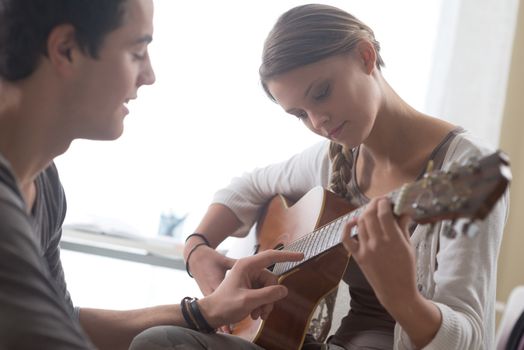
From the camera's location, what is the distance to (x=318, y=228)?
1473mm

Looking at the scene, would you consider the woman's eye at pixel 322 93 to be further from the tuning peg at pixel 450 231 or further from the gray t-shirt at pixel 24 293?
the gray t-shirt at pixel 24 293

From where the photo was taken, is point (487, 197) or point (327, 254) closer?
point (487, 197)

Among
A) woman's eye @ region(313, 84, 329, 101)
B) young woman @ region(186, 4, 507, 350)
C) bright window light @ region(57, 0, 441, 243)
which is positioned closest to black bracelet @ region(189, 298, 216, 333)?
young woman @ region(186, 4, 507, 350)

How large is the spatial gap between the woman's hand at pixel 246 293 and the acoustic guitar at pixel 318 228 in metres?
0.04

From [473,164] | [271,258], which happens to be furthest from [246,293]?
[473,164]

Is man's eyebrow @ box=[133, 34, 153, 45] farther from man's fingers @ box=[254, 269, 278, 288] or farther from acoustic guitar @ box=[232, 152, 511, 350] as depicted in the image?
man's fingers @ box=[254, 269, 278, 288]

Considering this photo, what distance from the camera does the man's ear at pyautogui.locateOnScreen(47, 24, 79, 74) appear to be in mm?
1029

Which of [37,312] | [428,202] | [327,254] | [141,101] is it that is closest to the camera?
[37,312]

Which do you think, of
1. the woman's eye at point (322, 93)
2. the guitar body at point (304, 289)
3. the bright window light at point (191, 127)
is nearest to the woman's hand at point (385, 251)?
the guitar body at point (304, 289)

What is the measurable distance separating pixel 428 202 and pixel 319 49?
0.55 metres

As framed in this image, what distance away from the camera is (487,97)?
8.73 feet

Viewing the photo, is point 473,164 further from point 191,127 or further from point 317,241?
point 191,127

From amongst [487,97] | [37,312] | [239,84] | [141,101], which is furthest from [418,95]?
[37,312]

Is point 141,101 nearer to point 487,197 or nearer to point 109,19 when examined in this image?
point 109,19
